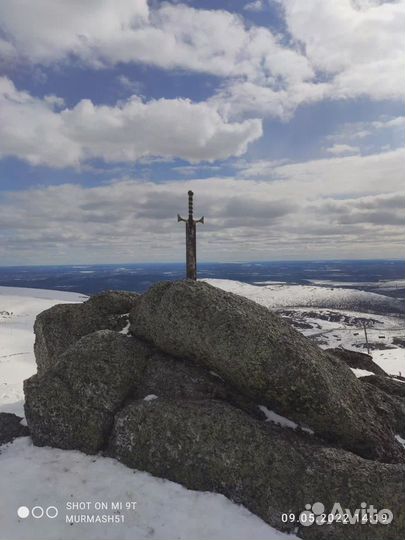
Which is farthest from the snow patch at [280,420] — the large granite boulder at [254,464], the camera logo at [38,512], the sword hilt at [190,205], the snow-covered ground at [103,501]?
the sword hilt at [190,205]

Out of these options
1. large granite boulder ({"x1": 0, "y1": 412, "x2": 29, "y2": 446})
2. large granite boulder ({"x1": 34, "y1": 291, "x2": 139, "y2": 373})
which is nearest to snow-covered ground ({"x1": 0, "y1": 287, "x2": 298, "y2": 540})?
large granite boulder ({"x1": 0, "y1": 412, "x2": 29, "y2": 446})

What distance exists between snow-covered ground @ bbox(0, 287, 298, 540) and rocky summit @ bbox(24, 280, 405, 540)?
0.44 metres

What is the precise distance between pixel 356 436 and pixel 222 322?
6014 millimetres

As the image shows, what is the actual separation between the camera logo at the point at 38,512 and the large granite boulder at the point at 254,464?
8.38 ft

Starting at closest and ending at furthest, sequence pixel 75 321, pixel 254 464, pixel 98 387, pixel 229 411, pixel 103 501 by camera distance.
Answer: pixel 103 501
pixel 254 464
pixel 229 411
pixel 98 387
pixel 75 321

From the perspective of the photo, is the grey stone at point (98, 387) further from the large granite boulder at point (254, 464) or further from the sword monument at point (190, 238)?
the sword monument at point (190, 238)

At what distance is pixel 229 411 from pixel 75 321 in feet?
31.3

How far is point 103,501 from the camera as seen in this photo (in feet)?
33.4

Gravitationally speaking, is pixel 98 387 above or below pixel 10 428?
above

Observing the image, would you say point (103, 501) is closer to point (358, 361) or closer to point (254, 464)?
point (254, 464)

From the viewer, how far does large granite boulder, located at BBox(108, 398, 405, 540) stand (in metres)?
10.2

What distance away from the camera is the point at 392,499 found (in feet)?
33.6

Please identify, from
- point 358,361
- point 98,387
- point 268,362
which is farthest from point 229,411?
point 358,361

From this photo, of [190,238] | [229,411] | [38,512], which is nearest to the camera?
[38,512]
